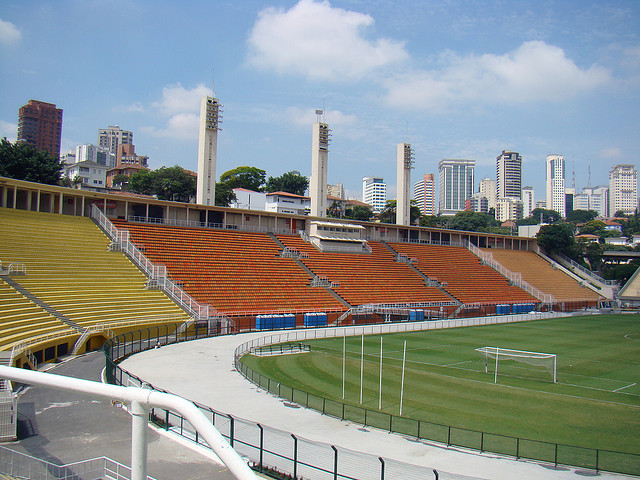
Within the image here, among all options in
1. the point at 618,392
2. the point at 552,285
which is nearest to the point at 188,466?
the point at 618,392

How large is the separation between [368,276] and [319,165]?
1850cm

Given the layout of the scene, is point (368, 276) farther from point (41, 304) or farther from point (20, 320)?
point (20, 320)

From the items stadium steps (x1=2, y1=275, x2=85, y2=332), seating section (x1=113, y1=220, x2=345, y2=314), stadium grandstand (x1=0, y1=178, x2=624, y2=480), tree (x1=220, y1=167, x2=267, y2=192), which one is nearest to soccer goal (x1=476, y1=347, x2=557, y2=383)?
stadium grandstand (x1=0, y1=178, x2=624, y2=480)

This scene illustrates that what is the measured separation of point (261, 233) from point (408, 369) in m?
35.3

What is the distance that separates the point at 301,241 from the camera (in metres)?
64.1

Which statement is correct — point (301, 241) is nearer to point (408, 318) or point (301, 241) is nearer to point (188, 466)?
point (408, 318)

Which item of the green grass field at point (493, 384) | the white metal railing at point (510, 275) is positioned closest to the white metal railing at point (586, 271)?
the white metal railing at point (510, 275)

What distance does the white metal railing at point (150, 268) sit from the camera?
40906mm

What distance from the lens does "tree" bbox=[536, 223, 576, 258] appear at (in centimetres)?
9181

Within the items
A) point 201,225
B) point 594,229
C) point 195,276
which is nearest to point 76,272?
point 195,276

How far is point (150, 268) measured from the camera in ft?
144

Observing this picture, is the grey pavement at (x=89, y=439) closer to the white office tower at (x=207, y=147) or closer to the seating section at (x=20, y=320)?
the seating section at (x=20, y=320)

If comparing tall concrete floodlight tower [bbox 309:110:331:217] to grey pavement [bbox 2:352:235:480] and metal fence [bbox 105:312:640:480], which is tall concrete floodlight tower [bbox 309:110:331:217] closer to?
metal fence [bbox 105:312:640:480]

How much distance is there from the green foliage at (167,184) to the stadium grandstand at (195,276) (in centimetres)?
4400
